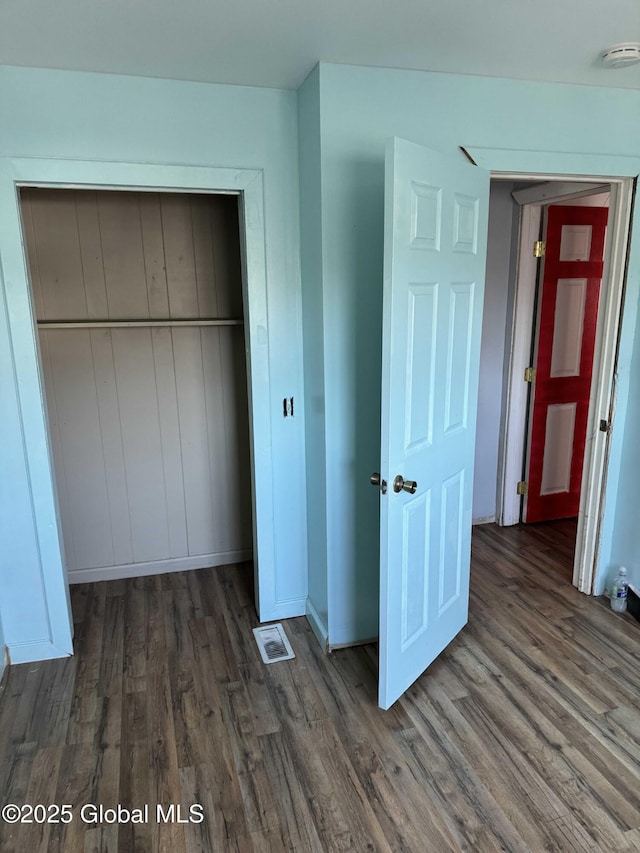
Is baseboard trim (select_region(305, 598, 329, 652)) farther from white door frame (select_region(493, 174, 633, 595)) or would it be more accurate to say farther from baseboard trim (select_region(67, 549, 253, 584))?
white door frame (select_region(493, 174, 633, 595))

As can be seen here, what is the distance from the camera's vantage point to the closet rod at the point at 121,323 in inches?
114

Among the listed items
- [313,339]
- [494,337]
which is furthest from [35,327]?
[494,337]

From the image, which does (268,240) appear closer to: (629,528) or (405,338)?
(405,338)

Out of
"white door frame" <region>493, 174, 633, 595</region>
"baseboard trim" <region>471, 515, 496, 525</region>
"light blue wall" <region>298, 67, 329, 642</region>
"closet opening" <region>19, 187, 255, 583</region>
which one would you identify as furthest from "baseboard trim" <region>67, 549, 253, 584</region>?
"white door frame" <region>493, 174, 633, 595</region>

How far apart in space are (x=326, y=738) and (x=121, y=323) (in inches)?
84.7

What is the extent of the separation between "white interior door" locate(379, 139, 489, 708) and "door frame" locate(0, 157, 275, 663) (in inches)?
31.1

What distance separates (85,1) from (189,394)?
6.17ft

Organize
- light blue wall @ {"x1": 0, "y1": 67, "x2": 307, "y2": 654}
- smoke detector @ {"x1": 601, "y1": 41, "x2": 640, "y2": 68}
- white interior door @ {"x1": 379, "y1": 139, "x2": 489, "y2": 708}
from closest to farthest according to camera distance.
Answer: white interior door @ {"x1": 379, "y1": 139, "x2": 489, "y2": 708} < smoke detector @ {"x1": 601, "y1": 41, "x2": 640, "y2": 68} < light blue wall @ {"x1": 0, "y1": 67, "x2": 307, "y2": 654}

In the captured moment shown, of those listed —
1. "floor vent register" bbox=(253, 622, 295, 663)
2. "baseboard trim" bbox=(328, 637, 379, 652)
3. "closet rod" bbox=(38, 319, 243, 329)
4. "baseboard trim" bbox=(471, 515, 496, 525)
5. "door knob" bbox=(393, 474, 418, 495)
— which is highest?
"closet rod" bbox=(38, 319, 243, 329)

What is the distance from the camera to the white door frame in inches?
103

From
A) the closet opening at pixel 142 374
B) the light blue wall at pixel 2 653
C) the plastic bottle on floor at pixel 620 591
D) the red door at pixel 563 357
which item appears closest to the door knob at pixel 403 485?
the closet opening at pixel 142 374

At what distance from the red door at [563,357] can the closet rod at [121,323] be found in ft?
6.42

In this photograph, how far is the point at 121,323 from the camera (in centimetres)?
294

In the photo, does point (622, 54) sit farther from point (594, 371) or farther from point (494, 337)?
point (494, 337)
